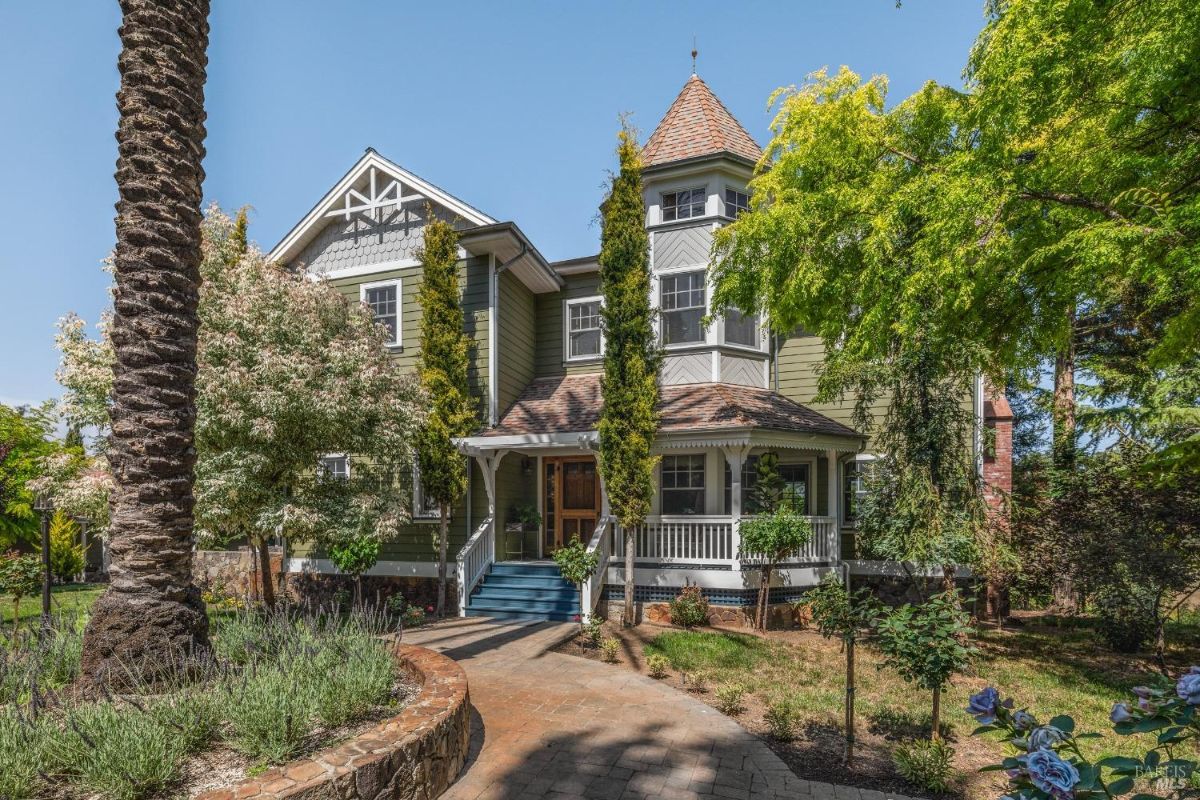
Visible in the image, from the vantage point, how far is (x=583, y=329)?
13453 millimetres

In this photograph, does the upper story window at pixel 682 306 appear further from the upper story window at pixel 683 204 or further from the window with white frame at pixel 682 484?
the window with white frame at pixel 682 484

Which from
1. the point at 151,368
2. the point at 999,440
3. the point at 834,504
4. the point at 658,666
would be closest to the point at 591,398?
the point at 834,504

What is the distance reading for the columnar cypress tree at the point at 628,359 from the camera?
10055 mm

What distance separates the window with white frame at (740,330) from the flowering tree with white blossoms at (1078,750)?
10.2 metres

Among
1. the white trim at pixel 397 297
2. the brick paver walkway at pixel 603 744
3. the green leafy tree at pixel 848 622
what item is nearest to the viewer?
the brick paver walkway at pixel 603 744

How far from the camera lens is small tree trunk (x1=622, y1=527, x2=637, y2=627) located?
10164 mm

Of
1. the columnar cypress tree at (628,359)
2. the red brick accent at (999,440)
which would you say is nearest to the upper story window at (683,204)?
the columnar cypress tree at (628,359)

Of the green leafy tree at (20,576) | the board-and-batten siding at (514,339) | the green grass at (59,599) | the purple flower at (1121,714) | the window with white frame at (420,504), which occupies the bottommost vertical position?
the green grass at (59,599)

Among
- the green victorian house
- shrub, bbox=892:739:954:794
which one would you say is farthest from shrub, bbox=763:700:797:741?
the green victorian house

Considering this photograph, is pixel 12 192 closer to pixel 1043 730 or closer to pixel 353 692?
pixel 353 692

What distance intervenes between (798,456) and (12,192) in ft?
42.0

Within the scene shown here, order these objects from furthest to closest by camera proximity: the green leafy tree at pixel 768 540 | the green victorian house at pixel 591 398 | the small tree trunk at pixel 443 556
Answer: the small tree trunk at pixel 443 556 → the green victorian house at pixel 591 398 → the green leafy tree at pixel 768 540

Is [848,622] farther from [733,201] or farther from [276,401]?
[733,201]

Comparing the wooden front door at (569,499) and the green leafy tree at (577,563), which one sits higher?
the wooden front door at (569,499)
